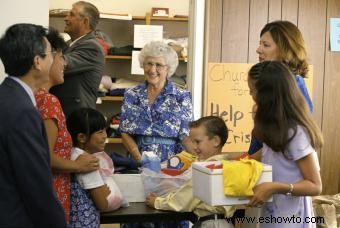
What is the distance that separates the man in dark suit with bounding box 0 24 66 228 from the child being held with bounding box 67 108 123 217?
0.35 m

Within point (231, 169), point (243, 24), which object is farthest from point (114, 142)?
point (231, 169)

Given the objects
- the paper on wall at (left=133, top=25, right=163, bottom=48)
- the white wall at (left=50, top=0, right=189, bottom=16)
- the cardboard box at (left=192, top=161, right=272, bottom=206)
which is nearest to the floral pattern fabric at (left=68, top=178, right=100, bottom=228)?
the cardboard box at (left=192, top=161, right=272, bottom=206)

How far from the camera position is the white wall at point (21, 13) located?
2.65m

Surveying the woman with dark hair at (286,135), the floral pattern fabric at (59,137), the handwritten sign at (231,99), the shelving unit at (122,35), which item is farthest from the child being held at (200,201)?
the shelving unit at (122,35)

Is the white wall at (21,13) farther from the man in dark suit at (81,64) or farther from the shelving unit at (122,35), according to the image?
the shelving unit at (122,35)

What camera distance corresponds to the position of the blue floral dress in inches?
98.0

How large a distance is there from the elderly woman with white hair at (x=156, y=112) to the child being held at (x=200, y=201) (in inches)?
19.1

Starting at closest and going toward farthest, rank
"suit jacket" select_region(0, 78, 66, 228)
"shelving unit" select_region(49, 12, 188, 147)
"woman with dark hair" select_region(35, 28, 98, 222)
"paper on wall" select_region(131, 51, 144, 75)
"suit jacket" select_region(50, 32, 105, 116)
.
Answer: "suit jacket" select_region(0, 78, 66, 228), "woman with dark hair" select_region(35, 28, 98, 222), "suit jacket" select_region(50, 32, 105, 116), "paper on wall" select_region(131, 51, 144, 75), "shelving unit" select_region(49, 12, 188, 147)

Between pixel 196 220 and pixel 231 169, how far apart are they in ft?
1.20

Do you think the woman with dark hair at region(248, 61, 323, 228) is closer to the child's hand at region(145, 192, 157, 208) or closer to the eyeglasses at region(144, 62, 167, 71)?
the child's hand at region(145, 192, 157, 208)

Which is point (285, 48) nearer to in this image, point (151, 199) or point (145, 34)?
point (151, 199)

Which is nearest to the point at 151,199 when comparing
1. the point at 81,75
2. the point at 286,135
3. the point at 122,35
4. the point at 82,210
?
the point at 82,210

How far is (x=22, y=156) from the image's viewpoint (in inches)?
52.6

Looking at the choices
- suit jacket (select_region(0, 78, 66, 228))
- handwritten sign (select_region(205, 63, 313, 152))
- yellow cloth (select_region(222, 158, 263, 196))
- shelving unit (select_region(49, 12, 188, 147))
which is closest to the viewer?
suit jacket (select_region(0, 78, 66, 228))
